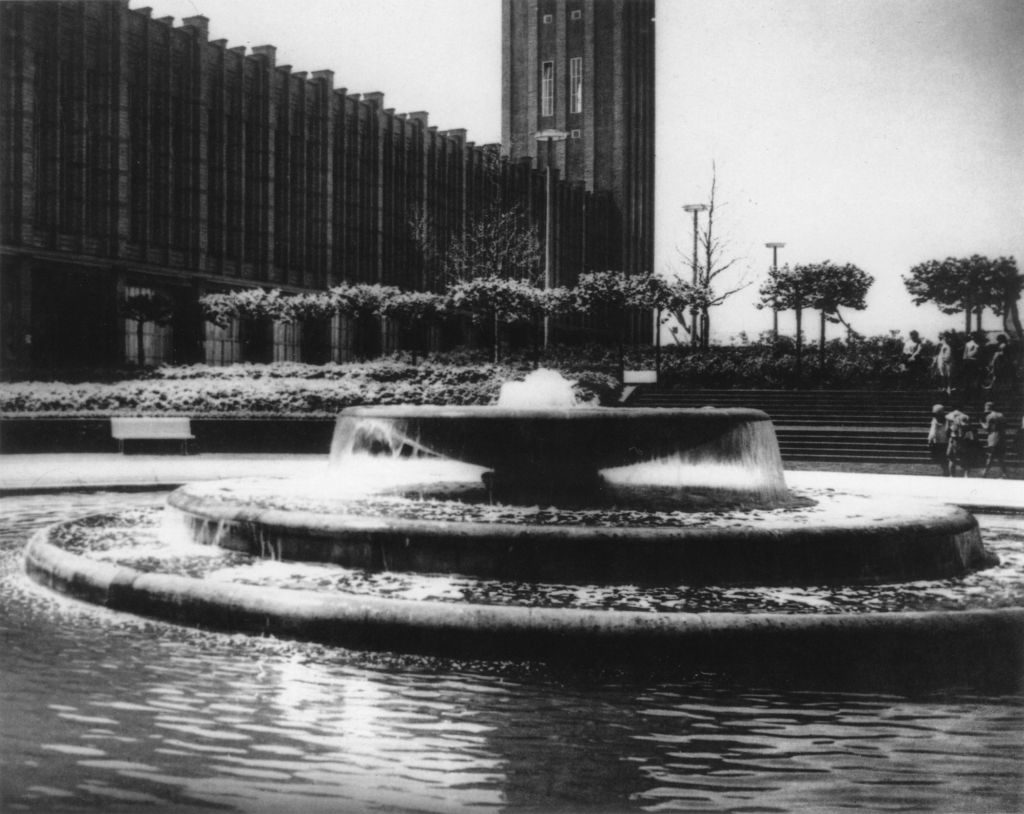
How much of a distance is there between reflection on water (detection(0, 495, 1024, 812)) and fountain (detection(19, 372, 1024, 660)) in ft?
0.68

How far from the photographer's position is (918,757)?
12.6ft

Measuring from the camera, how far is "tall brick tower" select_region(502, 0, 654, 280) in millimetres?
59594

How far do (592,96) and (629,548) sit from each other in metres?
61.9

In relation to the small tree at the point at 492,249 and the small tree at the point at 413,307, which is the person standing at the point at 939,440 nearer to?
the small tree at the point at 413,307

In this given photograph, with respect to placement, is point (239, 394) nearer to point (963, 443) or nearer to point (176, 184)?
point (963, 443)

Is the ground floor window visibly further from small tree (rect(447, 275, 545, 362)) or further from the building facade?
small tree (rect(447, 275, 545, 362))

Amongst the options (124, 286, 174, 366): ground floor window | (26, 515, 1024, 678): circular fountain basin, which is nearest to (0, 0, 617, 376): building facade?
(124, 286, 174, 366): ground floor window

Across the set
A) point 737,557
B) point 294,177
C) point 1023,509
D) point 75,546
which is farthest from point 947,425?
point 294,177

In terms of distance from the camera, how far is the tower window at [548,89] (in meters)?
63.1

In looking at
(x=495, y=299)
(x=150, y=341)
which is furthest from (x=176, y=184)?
(x=495, y=299)

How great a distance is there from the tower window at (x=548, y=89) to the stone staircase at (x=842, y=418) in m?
36.3

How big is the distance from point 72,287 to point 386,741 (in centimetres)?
3581

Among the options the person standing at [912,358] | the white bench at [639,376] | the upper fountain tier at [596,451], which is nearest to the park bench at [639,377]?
the white bench at [639,376]

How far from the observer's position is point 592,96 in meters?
64.8
